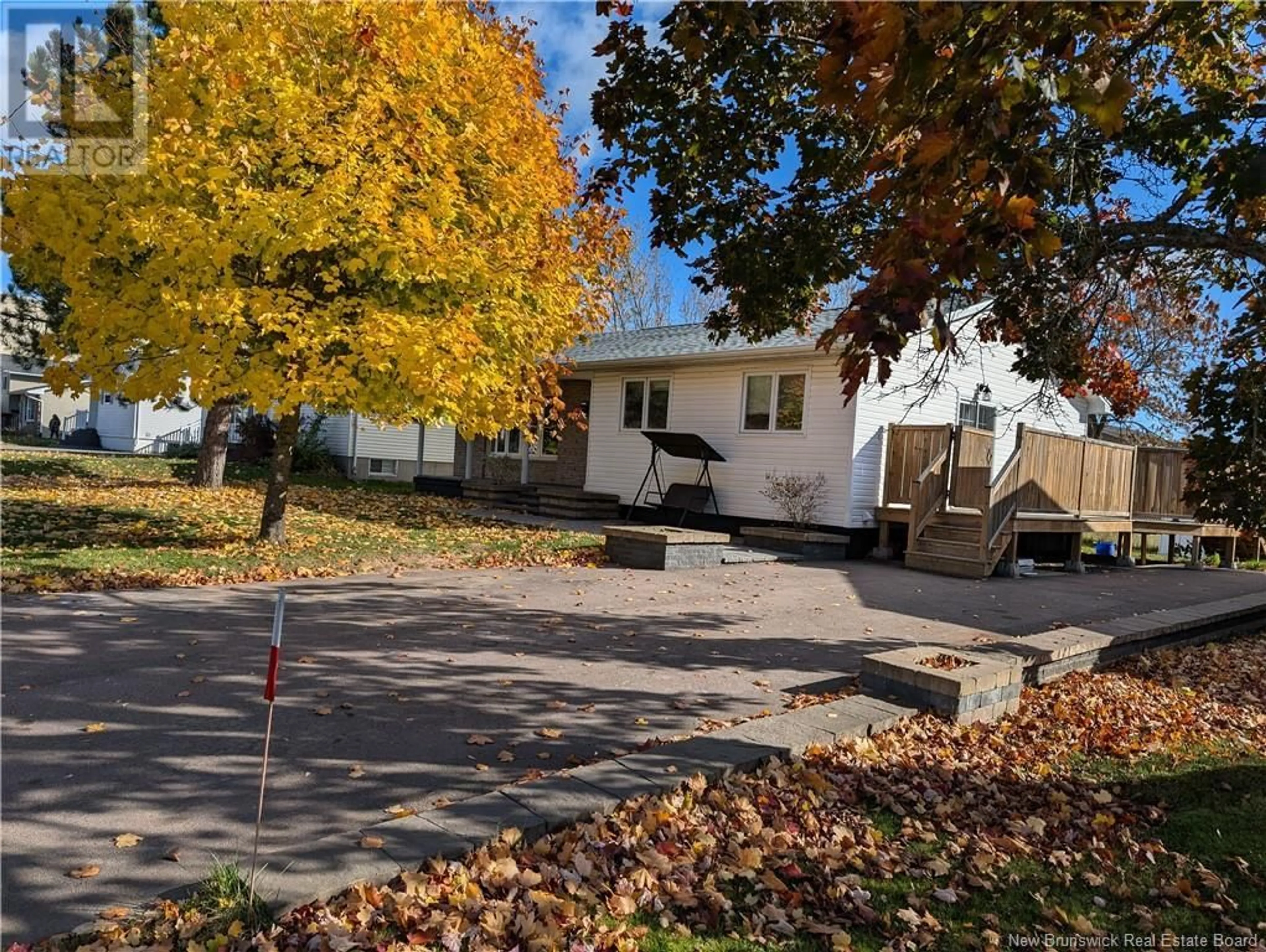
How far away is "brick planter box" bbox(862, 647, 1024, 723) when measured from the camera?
5.19 metres

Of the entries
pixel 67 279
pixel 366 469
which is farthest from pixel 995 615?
pixel 366 469

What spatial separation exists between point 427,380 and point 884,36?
653cm

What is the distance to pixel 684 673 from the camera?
613 cm

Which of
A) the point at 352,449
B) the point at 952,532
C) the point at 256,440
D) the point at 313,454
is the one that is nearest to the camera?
the point at 952,532

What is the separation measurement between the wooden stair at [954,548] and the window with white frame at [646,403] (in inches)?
248

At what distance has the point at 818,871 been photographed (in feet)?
10.9

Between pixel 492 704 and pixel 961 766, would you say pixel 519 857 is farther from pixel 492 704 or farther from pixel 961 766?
pixel 961 766

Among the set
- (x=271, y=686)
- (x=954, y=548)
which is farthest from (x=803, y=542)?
(x=271, y=686)

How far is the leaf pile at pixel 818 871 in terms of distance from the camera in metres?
2.67

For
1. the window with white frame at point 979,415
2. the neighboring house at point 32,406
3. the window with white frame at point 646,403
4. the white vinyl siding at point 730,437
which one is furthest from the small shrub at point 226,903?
the neighboring house at point 32,406

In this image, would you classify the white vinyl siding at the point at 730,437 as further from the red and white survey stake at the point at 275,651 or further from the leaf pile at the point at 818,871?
the red and white survey stake at the point at 275,651

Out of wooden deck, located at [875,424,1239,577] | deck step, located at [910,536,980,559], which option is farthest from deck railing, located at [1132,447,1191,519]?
deck step, located at [910,536,980,559]

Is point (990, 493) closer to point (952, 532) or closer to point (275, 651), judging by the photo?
point (952, 532)

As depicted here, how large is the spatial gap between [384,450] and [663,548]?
64.5 feet
